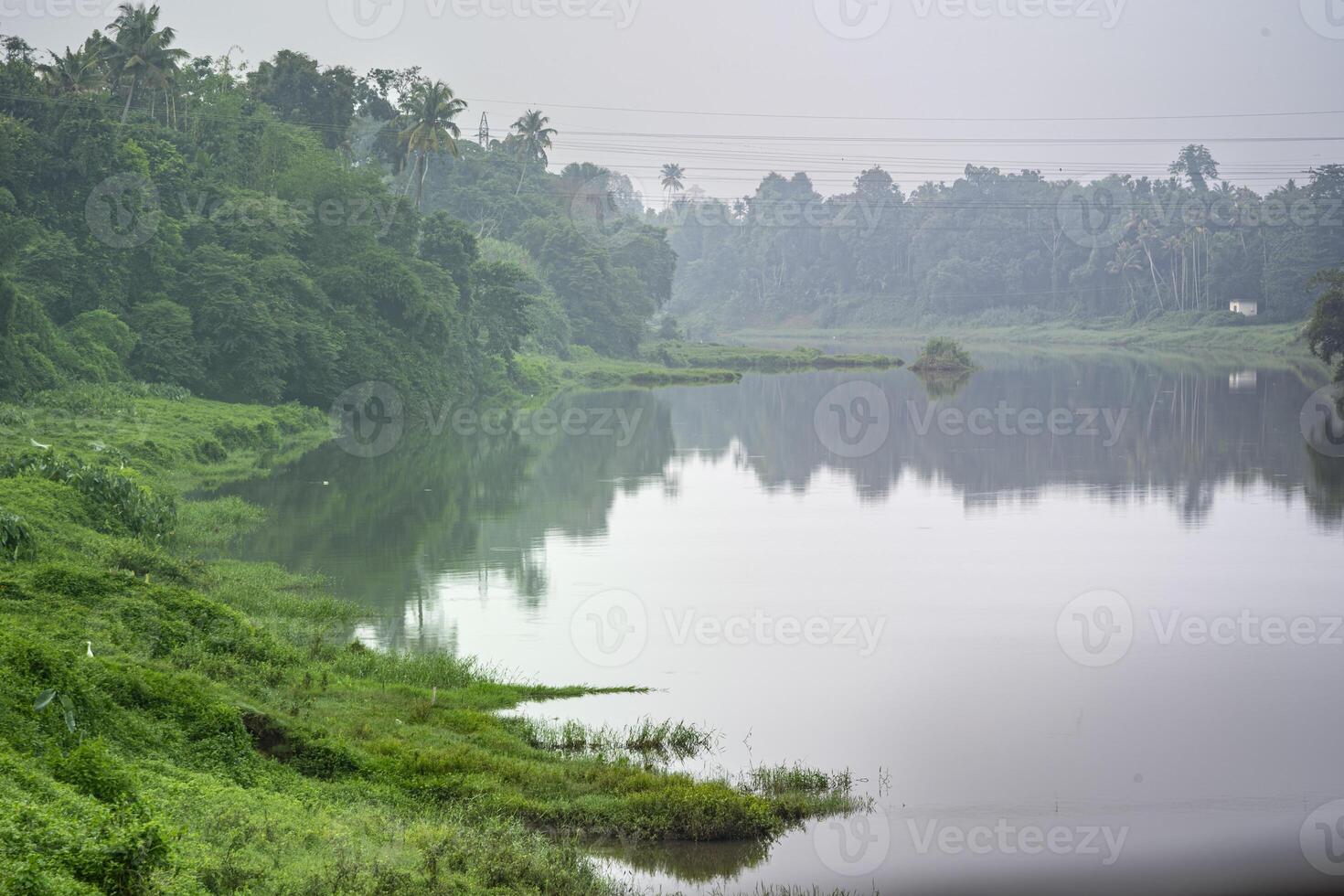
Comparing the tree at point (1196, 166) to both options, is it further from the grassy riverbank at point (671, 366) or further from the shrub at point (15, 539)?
the shrub at point (15, 539)

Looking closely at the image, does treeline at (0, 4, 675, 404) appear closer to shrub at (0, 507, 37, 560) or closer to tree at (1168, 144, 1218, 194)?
shrub at (0, 507, 37, 560)

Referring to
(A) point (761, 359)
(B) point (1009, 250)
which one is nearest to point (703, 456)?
(A) point (761, 359)

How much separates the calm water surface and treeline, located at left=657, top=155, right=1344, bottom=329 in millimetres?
63884

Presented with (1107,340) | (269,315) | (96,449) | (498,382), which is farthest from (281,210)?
(1107,340)

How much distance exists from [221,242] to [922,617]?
2795 cm

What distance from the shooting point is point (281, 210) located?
40.6 meters

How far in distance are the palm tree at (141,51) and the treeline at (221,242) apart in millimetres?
64

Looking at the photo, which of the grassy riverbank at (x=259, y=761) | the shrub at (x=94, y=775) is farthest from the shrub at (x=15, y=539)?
the shrub at (x=94, y=775)

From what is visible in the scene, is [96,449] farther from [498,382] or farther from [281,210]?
[498,382]

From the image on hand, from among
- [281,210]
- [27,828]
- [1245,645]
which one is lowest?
[1245,645]

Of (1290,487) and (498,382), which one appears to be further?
(498,382)

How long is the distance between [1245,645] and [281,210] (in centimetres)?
3174

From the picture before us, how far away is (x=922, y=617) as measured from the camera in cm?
1781

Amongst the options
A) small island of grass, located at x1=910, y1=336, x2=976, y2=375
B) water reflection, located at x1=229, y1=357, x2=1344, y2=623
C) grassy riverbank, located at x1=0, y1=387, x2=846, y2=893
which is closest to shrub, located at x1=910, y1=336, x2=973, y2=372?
small island of grass, located at x1=910, y1=336, x2=976, y2=375
